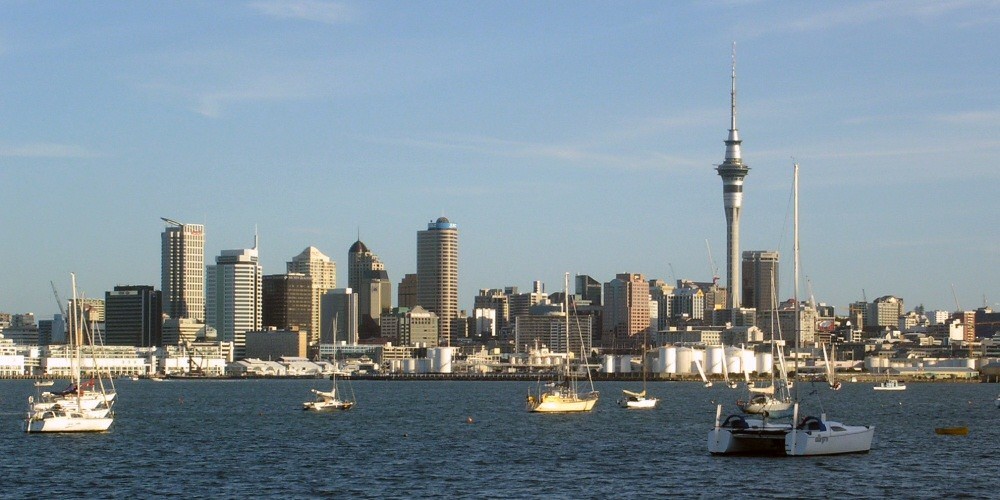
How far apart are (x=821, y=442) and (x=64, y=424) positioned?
46787mm

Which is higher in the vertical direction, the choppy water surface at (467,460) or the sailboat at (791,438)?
the sailboat at (791,438)

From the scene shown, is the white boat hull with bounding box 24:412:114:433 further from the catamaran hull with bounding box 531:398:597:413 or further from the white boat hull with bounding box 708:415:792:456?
the white boat hull with bounding box 708:415:792:456

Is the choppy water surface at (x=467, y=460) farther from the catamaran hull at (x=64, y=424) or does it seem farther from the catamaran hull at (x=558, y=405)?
the catamaran hull at (x=558, y=405)

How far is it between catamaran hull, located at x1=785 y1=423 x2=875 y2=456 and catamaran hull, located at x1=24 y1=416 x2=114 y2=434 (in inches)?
1780

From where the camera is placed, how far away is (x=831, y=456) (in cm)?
7488

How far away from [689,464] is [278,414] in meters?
68.4

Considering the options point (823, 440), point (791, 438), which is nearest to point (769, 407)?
point (823, 440)

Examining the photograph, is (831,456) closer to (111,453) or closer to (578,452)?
(578,452)

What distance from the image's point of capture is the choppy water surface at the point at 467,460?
216 feet

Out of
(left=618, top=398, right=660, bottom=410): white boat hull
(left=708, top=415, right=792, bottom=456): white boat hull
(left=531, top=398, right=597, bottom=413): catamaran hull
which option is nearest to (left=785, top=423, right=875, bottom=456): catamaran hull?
(left=708, top=415, right=792, bottom=456): white boat hull

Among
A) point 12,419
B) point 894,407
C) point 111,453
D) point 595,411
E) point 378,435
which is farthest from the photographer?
point 894,407

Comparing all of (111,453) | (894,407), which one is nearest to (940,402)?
(894,407)

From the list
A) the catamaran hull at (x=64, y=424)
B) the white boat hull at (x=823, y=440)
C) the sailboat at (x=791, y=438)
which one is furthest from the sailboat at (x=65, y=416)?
the white boat hull at (x=823, y=440)

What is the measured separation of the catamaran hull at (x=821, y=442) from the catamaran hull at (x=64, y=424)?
4521 cm
